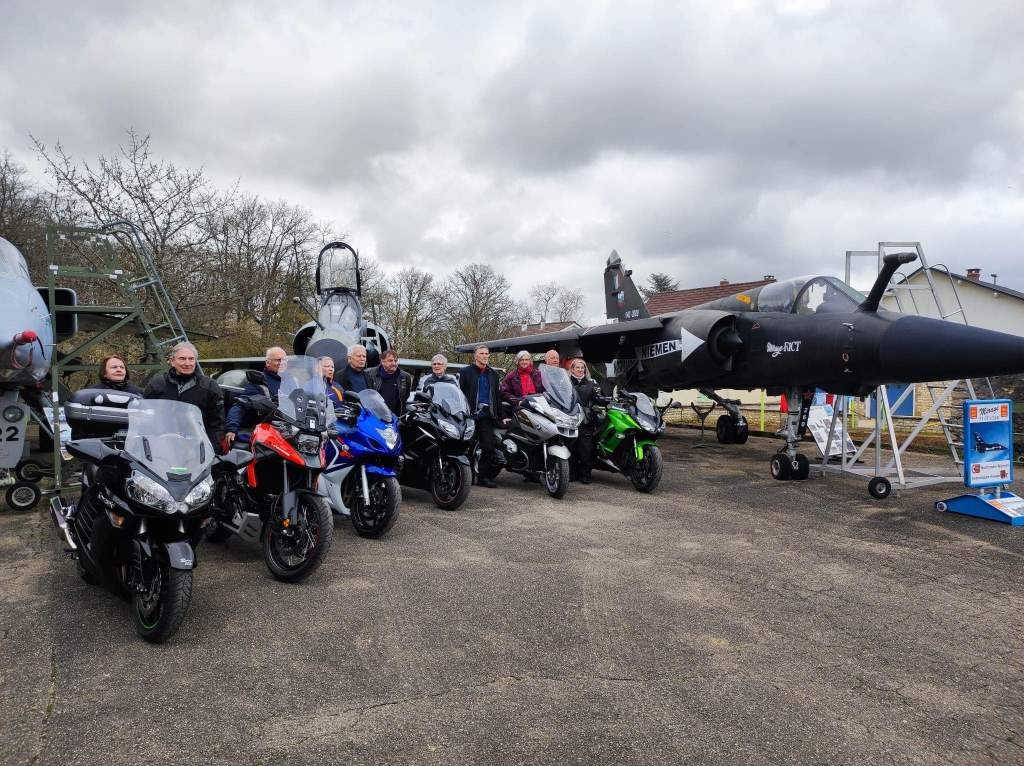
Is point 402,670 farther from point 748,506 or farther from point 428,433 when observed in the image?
point 748,506

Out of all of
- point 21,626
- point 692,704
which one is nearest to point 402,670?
point 692,704

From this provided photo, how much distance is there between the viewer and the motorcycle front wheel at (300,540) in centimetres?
393

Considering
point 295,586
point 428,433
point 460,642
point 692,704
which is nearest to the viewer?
point 692,704

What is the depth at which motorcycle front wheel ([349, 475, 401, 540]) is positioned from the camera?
16.6 feet

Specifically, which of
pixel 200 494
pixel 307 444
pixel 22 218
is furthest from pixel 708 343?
pixel 22 218

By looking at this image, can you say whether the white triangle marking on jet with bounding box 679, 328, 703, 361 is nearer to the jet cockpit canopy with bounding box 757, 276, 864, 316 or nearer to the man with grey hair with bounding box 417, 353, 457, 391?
the jet cockpit canopy with bounding box 757, 276, 864, 316

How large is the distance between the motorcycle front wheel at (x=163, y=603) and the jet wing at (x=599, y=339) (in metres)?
9.10

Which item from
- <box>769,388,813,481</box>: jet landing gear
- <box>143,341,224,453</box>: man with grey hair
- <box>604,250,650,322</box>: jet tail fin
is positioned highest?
<box>604,250,650,322</box>: jet tail fin

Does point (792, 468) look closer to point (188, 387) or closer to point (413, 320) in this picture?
point (188, 387)

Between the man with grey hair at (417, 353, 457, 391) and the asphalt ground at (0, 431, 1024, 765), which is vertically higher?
the man with grey hair at (417, 353, 457, 391)

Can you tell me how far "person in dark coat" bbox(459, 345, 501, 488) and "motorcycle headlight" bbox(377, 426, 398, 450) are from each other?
268cm

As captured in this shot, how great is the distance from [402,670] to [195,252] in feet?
55.8

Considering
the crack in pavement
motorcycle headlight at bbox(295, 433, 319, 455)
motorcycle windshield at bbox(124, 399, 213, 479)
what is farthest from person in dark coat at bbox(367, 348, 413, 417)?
the crack in pavement

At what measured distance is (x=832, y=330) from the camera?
741 cm
